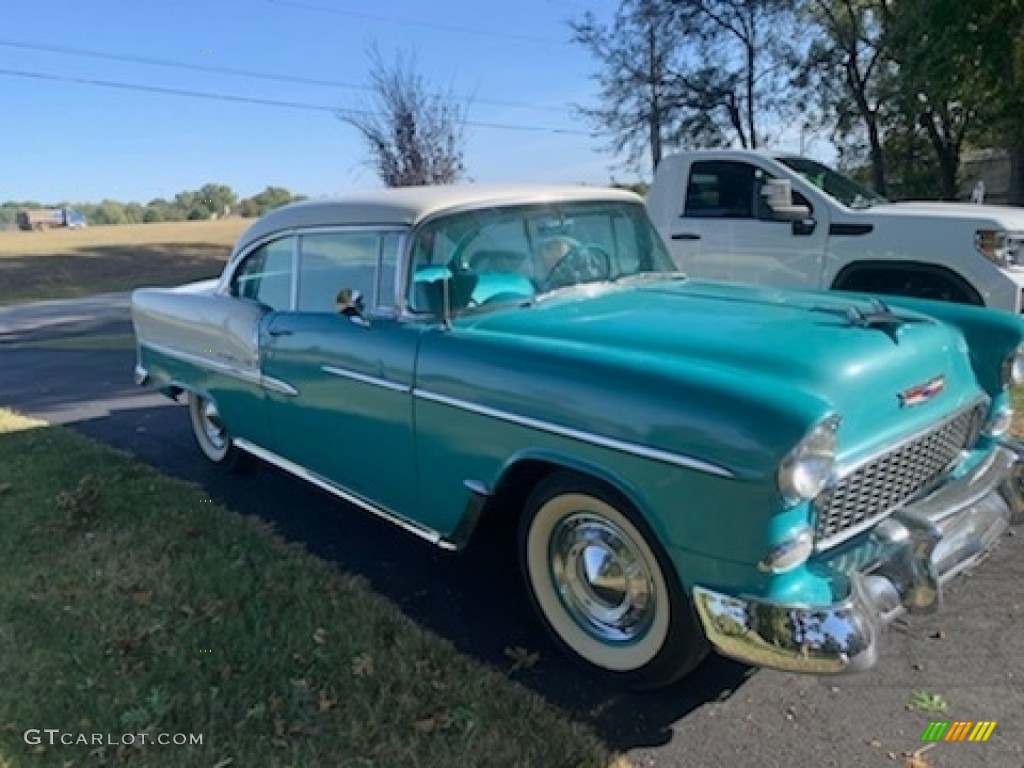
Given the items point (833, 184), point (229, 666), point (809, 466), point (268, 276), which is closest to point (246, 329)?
point (268, 276)

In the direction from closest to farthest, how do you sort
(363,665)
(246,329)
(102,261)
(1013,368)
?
(363,665) → (1013,368) → (246,329) → (102,261)

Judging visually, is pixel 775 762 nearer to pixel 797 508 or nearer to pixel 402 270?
pixel 797 508

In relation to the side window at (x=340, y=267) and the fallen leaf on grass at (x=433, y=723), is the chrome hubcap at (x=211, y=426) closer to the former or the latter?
the side window at (x=340, y=267)

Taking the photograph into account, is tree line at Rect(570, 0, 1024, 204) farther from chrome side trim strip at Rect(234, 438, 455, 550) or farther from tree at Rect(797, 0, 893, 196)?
chrome side trim strip at Rect(234, 438, 455, 550)

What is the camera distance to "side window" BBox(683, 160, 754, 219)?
7.55m

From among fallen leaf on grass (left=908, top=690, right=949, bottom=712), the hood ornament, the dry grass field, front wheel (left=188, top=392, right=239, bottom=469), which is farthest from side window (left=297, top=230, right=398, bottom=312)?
the dry grass field

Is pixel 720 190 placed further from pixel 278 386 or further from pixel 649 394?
pixel 649 394

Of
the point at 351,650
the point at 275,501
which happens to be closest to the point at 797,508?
the point at 351,650

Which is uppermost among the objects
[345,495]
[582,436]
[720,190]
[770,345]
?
[720,190]

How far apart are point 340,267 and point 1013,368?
3016 millimetres

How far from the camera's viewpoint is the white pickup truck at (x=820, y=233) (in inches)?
252

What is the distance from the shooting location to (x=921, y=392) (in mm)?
2943

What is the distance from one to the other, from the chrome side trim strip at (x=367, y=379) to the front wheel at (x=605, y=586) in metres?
0.76

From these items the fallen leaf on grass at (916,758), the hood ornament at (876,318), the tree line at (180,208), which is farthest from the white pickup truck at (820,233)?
the tree line at (180,208)
